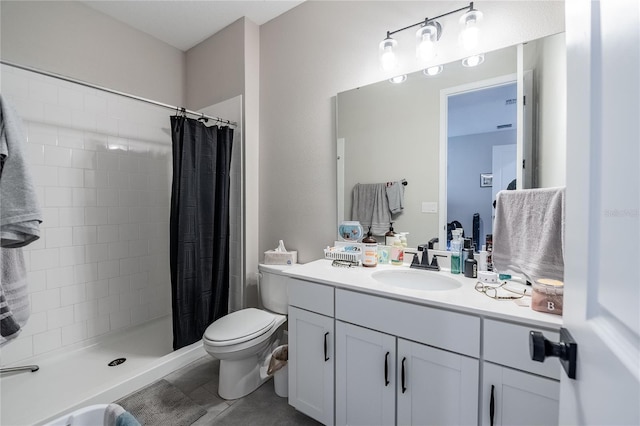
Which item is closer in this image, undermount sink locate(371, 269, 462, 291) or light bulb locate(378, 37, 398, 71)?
undermount sink locate(371, 269, 462, 291)

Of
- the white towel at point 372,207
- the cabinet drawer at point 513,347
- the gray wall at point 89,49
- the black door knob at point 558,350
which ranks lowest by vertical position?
the cabinet drawer at point 513,347

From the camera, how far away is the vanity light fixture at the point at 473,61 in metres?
1.36

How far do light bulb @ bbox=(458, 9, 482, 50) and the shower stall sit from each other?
1.65 m

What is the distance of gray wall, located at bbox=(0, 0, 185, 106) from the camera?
1765mm

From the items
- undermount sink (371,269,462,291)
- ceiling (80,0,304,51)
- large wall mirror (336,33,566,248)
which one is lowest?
undermount sink (371,269,462,291)

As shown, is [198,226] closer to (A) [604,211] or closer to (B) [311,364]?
(B) [311,364]

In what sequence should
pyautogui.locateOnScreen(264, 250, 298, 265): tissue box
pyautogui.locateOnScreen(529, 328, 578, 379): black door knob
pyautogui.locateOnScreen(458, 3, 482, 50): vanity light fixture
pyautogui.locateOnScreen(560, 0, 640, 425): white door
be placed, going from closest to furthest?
pyautogui.locateOnScreen(560, 0, 640, 425): white door
pyautogui.locateOnScreen(529, 328, 578, 379): black door knob
pyautogui.locateOnScreen(458, 3, 482, 50): vanity light fixture
pyautogui.locateOnScreen(264, 250, 298, 265): tissue box

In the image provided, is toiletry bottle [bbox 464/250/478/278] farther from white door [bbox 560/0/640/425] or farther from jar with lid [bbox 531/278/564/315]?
white door [bbox 560/0/640/425]

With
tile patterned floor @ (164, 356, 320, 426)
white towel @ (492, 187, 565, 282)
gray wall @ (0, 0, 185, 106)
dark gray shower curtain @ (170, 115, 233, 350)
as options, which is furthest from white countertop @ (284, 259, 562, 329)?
gray wall @ (0, 0, 185, 106)

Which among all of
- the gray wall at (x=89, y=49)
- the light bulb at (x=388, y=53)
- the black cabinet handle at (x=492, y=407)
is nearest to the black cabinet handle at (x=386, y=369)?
the black cabinet handle at (x=492, y=407)

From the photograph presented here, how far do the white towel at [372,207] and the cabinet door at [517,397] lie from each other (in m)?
0.91

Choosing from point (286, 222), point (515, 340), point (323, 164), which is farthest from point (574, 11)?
point (286, 222)

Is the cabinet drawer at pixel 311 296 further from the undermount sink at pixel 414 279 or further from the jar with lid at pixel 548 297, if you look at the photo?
the jar with lid at pixel 548 297

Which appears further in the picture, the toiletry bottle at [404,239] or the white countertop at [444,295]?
the toiletry bottle at [404,239]
